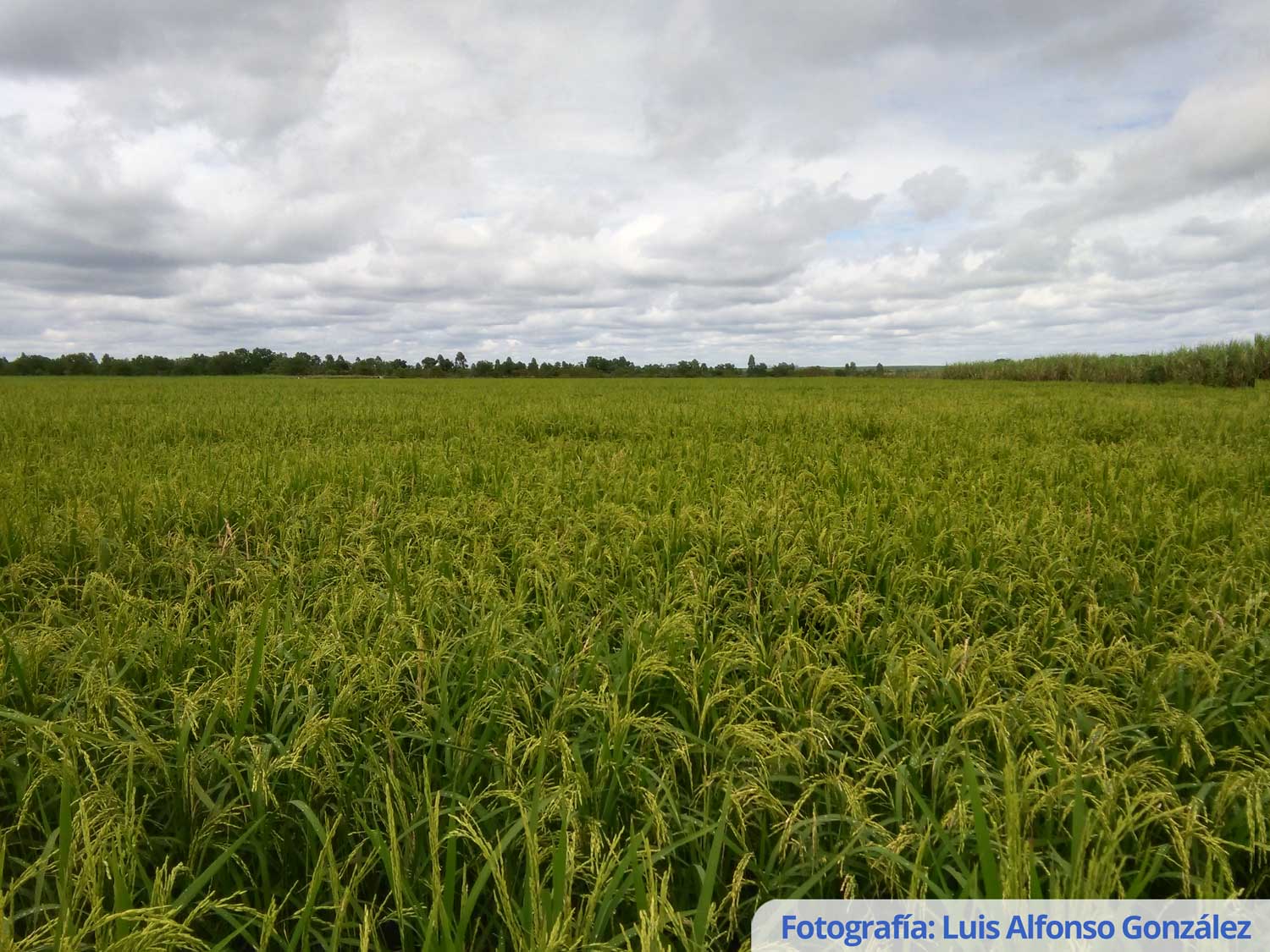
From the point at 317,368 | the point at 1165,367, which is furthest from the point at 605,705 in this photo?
the point at 317,368

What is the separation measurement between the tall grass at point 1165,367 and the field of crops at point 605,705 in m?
33.2

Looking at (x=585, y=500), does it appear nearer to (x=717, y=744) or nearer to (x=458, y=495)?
(x=458, y=495)

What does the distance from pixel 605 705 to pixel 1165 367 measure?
141 feet

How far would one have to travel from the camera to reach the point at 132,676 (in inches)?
99.3

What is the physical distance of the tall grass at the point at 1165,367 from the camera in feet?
93.9

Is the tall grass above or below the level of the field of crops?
above

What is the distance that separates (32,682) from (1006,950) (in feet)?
10.9

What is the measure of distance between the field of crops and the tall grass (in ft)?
109

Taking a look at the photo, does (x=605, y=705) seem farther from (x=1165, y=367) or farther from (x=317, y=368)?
(x=317, y=368)

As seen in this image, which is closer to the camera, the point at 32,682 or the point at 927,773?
the point at 927,773

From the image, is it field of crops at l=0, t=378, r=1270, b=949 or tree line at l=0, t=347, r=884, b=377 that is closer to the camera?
field of crops at l=0, t=378, r=1270, b=949

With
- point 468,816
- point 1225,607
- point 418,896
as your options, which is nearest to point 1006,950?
point 468,816

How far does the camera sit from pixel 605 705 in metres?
2.02

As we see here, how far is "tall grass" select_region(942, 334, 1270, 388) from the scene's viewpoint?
2862cm
